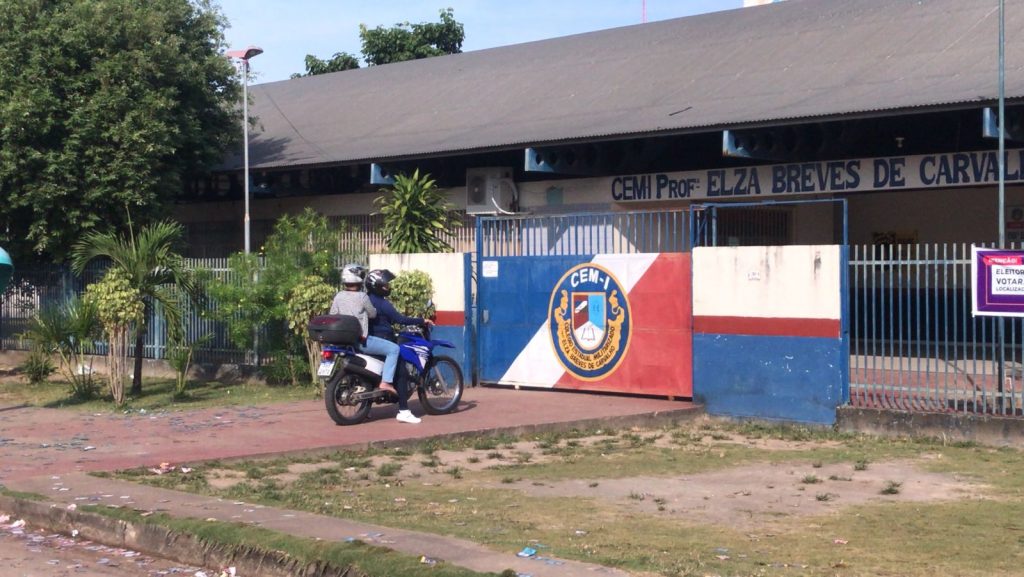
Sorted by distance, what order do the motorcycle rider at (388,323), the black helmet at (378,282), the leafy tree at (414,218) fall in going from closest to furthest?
the motorcycle rider at (388,323) < the black helmet at (378,282) < the leafy tree at (414,218)

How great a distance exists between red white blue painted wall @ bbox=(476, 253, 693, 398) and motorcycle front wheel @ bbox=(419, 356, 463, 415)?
209 cm

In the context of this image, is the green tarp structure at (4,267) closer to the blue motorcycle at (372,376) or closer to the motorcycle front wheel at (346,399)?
the blue motorcycle at (372,376)

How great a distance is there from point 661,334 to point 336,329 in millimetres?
4027

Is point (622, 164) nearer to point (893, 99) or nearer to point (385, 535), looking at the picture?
point (893, 99)

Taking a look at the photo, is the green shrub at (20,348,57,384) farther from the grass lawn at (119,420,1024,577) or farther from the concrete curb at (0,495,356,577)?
the concrete curb at (0,495,356,577)

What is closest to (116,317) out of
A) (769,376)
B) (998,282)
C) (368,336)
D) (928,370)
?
(368,336)

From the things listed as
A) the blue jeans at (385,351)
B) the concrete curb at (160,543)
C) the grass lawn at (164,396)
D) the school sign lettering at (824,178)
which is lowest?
the concrete curb at (160,543)

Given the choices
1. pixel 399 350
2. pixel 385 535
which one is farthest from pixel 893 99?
pixel 385 535

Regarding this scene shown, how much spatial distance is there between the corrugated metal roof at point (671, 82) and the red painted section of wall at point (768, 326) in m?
3.39

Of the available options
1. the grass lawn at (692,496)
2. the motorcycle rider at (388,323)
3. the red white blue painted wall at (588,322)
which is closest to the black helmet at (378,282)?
the motorcycle rider at (388,323)

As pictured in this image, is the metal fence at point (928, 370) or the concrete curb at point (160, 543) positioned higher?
the metal fence at point (928, 370)

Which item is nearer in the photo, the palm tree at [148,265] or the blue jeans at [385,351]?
the blue jeans at [385,351]

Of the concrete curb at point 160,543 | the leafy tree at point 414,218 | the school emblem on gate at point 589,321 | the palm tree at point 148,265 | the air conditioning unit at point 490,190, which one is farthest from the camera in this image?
the air conditioning unit at point 490,190

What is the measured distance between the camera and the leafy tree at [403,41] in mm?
43000
